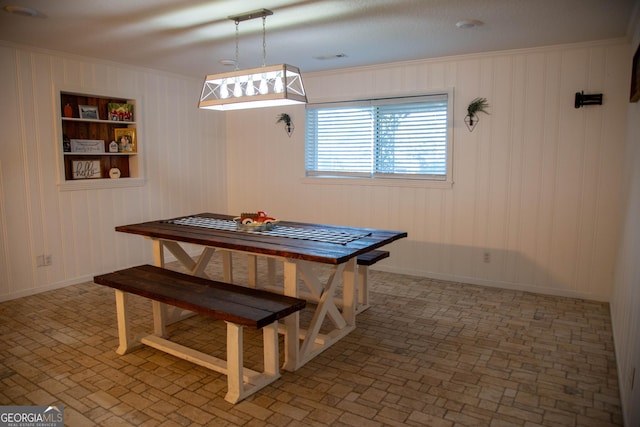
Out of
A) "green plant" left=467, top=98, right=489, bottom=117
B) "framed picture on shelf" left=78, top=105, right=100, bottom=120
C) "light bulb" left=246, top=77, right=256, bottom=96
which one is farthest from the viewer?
"framed picture on shelf" left=78, top=105, right=100, bottom=120

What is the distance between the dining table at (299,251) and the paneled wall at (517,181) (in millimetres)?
1618

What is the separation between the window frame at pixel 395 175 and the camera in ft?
15.4

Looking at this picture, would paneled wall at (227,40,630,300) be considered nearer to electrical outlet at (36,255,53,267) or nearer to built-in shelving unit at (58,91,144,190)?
built-in shelving unit at (58,91,144,190)

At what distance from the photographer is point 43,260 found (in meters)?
4.40

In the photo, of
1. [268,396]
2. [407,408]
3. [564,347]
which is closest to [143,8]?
A: [268,396]

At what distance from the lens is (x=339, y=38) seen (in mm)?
3889

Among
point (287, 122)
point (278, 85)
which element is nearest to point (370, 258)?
point (278, 85)

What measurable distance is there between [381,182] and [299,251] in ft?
8.44

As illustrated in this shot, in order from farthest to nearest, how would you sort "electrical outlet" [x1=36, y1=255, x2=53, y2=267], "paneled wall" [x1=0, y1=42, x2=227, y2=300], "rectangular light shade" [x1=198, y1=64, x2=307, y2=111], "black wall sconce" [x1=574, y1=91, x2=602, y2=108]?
1. "electrical outlet" [x1=36, y1=255, x2=53, y2=267]
2. "paneled wall" [x1=0, y1=42, x2=227, y2=300]
3. "black wall sconce" [x1=574, y1=91, x2=602, y2=108]
4. "rectangular light shade" [x1=198, y1=64, x2=307, y2=111]

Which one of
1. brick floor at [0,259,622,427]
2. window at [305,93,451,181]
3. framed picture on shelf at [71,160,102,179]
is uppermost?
window at [305,93,451,181]

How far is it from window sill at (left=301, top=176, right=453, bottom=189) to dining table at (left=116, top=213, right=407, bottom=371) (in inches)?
62.6

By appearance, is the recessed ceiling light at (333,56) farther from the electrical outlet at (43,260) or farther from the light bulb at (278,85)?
the electrical outlet at (43,260)

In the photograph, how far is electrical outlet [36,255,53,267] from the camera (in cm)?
436

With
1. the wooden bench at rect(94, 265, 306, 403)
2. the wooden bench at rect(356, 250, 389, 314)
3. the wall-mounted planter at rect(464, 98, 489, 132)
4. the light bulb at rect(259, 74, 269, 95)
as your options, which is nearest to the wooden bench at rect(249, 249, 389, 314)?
the wooden bench at rect(356, 250, 389, 314)
